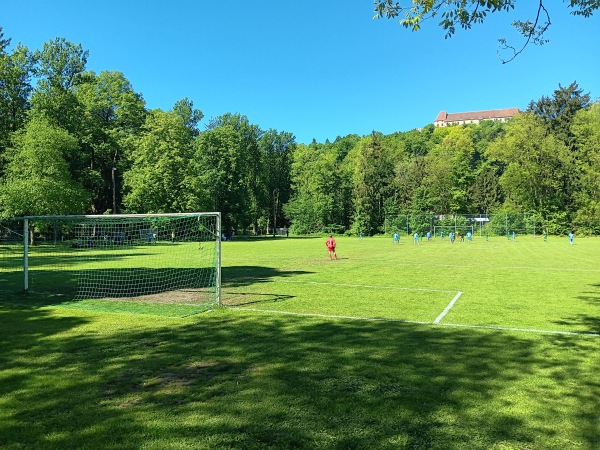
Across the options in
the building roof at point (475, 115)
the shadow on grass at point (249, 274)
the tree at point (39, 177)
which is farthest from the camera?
the building roof at point (475, 115)

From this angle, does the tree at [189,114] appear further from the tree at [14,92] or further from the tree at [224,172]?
the tree at [14,92]

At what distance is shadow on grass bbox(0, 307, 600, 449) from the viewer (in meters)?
3.95

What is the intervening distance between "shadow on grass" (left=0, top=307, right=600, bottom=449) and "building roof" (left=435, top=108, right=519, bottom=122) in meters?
191

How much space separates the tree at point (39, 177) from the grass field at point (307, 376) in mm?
27688

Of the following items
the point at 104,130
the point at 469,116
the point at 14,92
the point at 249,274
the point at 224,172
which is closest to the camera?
the point at 249,274

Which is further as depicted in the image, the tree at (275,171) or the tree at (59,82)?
the tree at (275,171)

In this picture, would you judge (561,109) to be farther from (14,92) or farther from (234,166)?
(14,92)

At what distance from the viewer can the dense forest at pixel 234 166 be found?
40.5 metres

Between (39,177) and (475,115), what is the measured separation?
181426 millimetres

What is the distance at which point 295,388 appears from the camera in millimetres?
5062

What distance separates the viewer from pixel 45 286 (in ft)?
45.1

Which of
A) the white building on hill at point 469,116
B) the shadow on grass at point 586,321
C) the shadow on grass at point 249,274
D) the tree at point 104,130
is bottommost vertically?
the shadow on grass at point 586,321

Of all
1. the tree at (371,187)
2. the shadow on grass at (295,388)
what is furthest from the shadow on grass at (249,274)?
the tree at (371,187)

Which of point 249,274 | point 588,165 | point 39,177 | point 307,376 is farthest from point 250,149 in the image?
point 307,376
